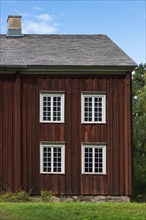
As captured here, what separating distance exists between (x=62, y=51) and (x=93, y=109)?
459 cm

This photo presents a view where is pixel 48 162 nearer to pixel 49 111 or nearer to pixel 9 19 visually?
pixel 49 111

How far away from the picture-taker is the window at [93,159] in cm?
3481

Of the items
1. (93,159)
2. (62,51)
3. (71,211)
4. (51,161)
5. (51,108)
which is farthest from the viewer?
(62,51)

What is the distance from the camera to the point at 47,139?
34.8 m

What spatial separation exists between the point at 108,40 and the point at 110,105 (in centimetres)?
598

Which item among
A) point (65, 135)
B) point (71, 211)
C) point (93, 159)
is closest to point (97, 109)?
point (65, 135)

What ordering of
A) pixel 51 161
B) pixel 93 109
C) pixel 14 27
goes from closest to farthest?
pixel 51 161 < pixel 93 109 < pixel 14 27

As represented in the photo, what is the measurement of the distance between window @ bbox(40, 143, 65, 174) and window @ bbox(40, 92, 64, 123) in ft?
4.65

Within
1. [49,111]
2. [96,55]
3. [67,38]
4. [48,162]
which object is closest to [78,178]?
[48,162]

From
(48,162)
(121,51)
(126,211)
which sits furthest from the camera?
(121,51)

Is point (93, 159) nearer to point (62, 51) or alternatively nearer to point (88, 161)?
point (88, 161)

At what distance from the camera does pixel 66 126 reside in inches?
1377

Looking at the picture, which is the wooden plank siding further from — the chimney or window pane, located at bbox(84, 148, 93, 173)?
the chimney

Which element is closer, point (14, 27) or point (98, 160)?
point (98, 160)
